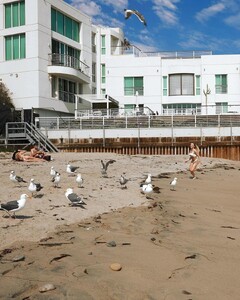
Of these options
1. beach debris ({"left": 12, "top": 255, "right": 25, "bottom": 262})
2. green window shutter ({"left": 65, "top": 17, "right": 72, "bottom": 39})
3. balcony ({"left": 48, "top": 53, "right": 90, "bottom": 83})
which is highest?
green window shutter ({"left": 65, "top": 17, "right": 72, "bottom": 39})

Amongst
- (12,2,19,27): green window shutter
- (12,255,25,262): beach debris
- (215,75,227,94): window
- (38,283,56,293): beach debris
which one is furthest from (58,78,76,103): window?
(38,283,56,293): beach debris

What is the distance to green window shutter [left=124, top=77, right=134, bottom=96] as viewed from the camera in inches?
1682

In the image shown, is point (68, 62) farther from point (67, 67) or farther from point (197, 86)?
point (197, 86)

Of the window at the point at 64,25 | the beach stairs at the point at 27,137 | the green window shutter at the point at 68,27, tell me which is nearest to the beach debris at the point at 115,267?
the beach stairs at the point at 27,137

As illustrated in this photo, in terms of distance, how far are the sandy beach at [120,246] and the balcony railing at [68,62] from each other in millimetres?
26790

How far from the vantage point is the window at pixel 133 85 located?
140 feet

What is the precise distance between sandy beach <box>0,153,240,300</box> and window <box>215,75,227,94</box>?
32968 millimetres

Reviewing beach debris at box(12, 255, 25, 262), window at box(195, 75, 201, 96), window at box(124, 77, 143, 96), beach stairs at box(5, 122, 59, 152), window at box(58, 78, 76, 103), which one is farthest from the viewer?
window at box(124, 77, 143, 96)

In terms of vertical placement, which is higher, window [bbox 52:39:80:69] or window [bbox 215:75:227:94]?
window [bbox 52:39:80:69]

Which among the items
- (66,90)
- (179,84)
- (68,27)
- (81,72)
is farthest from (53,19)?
(179,84)

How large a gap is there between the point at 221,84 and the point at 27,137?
2299 centimetres

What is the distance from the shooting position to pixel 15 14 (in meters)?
35.0

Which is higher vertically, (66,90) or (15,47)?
(15,47)

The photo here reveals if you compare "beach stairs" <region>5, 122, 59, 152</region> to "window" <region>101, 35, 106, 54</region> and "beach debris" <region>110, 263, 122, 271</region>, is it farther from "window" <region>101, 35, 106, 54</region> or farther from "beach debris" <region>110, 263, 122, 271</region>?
"window" <region>101, 35, 106, 54</region>
